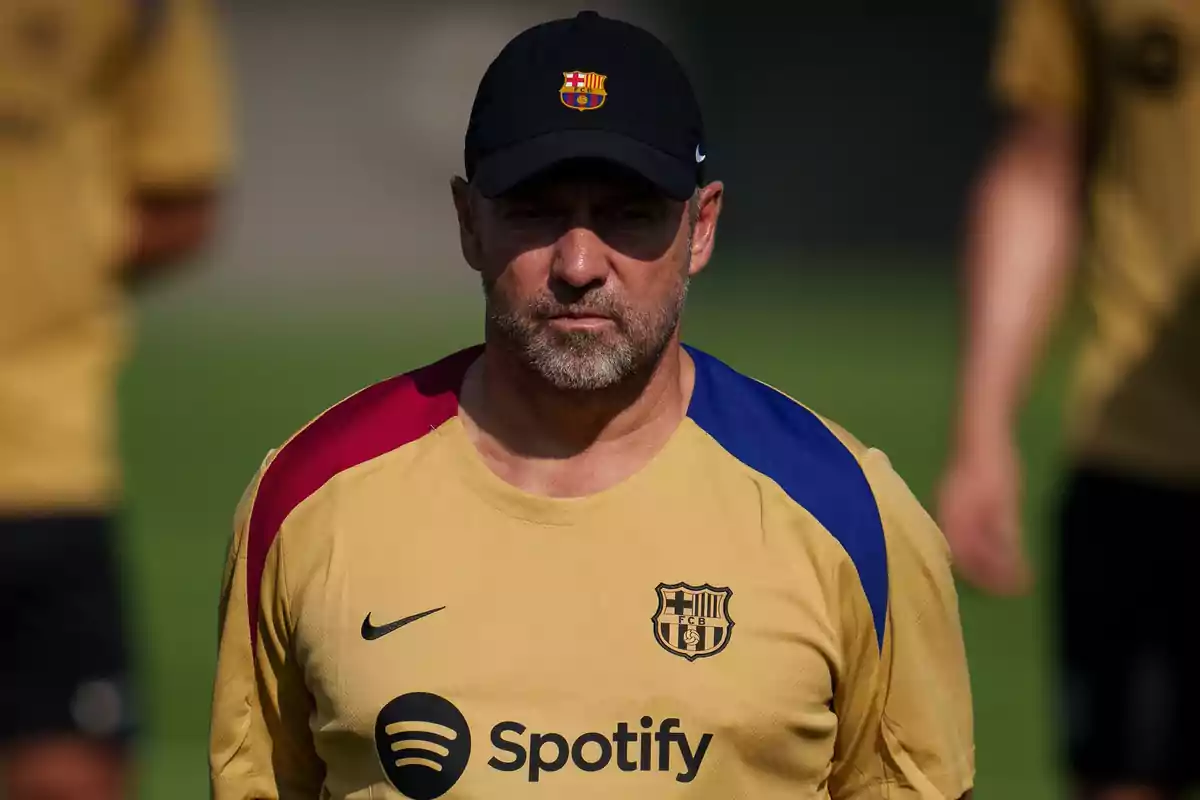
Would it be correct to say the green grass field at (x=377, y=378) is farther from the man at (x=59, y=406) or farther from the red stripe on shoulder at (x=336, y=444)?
the red stripe on shoulder at (x=336, y=444)

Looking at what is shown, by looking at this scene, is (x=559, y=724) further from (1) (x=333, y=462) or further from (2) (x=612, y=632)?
(1) (x=333, y=462)

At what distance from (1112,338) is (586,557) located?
2.20 m

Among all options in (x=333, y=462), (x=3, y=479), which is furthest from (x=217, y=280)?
(x=333, y=462)

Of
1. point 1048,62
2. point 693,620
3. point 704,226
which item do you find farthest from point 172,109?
point 693,620

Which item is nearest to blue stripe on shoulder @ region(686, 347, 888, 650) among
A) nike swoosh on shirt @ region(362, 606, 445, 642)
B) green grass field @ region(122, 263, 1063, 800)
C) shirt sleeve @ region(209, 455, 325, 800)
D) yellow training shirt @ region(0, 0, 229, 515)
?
nike swoosh on shirt @ region(362, 606, 445, 642)

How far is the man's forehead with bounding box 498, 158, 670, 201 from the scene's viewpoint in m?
3.79

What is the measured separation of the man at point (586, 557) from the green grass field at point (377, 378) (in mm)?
3835

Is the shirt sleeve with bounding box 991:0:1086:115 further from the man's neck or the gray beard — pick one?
the gray beard

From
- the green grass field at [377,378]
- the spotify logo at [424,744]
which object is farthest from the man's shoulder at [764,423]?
the green grass field at [377,378]

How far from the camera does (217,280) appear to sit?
2664 cm

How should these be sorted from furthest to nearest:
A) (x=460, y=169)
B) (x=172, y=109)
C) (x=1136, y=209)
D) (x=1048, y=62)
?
(x=460, y=169), (x=172, y=109), (x=1048, y=62), (x=1136, y=209)

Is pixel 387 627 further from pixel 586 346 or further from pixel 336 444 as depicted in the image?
pixel 586 346

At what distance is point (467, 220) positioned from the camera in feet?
13.2

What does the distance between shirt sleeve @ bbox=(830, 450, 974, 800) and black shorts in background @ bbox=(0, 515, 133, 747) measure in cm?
265
